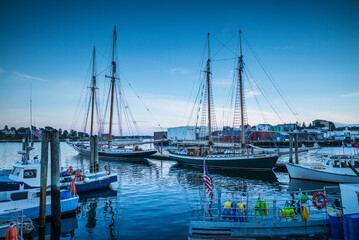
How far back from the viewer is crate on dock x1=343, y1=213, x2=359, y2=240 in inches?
364

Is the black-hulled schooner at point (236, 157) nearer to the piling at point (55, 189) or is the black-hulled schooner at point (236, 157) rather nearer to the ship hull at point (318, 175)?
the ship hull at point (318, 175)

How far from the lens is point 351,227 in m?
9.31

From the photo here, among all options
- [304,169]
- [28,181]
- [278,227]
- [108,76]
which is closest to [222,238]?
[278,227]

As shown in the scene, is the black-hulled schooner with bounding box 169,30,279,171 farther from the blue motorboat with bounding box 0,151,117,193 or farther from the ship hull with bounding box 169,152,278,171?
the blue motorboat with bounding box 0,151,117,193

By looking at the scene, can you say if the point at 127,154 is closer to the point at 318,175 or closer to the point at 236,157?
the point at 236,157

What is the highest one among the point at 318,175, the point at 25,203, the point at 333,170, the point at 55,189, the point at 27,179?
the point at 55,189

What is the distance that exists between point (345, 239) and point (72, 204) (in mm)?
16836

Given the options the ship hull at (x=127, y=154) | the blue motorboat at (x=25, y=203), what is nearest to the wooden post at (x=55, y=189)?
the blue motorboat at (x=25, y=203)

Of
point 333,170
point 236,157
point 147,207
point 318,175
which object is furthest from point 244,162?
point 147,207

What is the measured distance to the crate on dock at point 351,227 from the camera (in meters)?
9.26

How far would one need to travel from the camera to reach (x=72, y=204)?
16953 millimetres

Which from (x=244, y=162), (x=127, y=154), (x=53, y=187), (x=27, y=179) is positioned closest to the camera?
(x=53, y=187)

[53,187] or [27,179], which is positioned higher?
[53,187]

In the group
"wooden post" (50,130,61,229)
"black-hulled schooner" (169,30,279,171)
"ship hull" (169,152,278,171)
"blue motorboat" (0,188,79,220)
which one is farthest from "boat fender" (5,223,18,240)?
"ship hull" (169,152,278,171)
